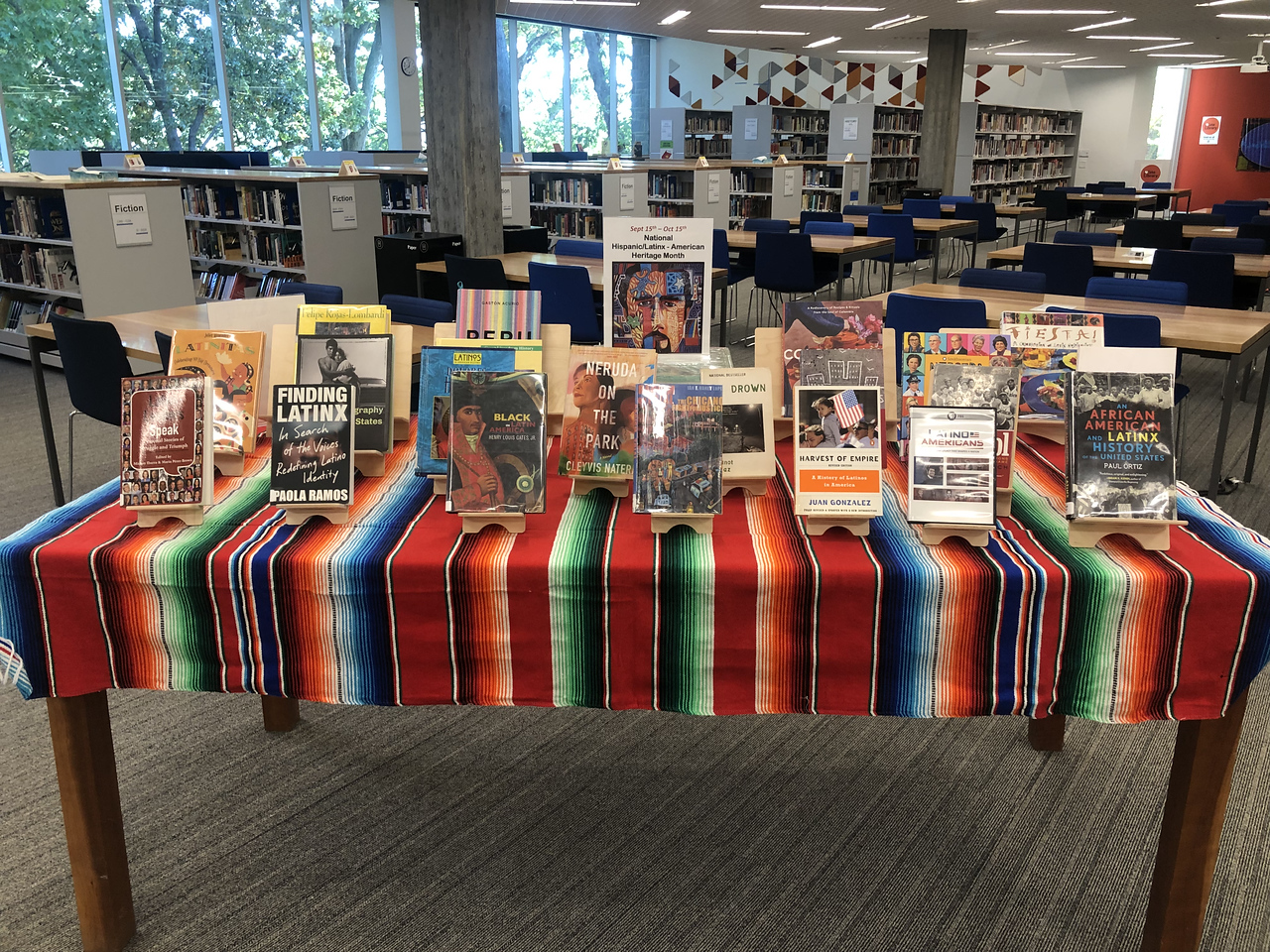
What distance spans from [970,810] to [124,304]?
608 cm

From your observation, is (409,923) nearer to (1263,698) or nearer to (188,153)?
(1263,698)

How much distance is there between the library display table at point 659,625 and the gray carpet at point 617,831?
0.97ft

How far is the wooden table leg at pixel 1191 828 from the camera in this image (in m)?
1.53

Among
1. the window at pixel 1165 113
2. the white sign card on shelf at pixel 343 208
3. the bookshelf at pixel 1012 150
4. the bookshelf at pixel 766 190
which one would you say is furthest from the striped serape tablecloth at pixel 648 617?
the window at pixel 1165 113

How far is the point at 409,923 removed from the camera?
1.82m

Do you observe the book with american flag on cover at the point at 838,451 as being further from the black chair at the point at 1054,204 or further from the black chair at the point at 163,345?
the black chair at the point at 1054,204

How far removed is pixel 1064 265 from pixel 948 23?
8319 millimetres

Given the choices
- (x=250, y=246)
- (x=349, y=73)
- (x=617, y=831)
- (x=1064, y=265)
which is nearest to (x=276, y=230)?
(x=250, y=246)

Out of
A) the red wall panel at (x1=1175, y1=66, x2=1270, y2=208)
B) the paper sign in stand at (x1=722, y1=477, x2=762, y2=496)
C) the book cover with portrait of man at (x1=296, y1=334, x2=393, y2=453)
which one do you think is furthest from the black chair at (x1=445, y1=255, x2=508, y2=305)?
the red wall panel at (x1=1175, y1=66, x2=1270, y2=208)

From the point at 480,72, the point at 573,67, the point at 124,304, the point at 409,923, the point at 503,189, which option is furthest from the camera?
the point at 573,67

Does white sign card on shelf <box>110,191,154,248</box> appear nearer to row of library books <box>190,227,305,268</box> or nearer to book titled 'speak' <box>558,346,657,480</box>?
row of library books <box>190,227,305,268</box>

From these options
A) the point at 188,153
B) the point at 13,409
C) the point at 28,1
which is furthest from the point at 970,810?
the point at 28,1

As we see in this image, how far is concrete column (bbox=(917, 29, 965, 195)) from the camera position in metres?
13.0

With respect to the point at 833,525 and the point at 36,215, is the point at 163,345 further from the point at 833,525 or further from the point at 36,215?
the point at 36,215
